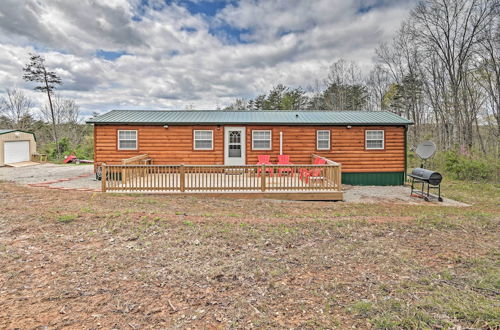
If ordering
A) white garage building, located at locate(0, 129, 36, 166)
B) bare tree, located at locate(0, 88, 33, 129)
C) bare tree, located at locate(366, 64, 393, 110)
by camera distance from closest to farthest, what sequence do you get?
white garage building, located at locate(0, 129, 36, 166) < bare tree, located at locate(366, 64, 393, 110) < bare tree, located at locate(0, 88, 33, 129)

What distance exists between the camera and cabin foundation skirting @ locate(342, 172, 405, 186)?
11.8m

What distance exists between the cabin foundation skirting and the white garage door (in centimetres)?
2340

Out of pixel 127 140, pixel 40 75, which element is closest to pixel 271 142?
pixel 127 140

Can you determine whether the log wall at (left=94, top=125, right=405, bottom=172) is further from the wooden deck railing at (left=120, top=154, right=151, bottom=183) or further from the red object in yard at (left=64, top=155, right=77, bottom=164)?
the red object in yard at (left=64, top=155, right=77, bottom=164)

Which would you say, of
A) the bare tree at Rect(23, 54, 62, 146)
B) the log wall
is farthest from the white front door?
the bare tree at Rect(23, 54, 62, 146)

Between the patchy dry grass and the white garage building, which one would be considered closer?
the patchy dry grass

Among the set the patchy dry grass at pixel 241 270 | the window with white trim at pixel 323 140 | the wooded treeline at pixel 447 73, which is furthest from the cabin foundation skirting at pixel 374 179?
Answer: the wooded treeline at pixel 447 73

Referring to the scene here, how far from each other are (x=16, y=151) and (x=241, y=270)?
24.2m

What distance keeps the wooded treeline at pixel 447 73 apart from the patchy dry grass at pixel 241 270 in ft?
50.6

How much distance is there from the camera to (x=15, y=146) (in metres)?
19.3

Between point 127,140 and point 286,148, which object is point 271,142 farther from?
point 127,140

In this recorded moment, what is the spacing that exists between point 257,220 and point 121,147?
8684 mm

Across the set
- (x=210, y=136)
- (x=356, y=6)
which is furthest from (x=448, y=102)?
(x=210, y=136)

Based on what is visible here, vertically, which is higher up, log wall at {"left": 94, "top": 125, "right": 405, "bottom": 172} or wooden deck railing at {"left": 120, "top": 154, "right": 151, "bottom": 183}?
log wall at {"left": 94, "top": 125, "right": 405, "bottom": 172}
